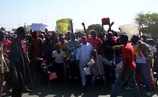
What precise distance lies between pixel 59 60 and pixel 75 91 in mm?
1402

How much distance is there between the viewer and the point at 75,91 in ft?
26.0

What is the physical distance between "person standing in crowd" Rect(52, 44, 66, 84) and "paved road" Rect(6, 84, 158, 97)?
1.60ft

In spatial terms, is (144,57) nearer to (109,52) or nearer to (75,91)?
(109,52)

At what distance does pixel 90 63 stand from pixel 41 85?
2.07m

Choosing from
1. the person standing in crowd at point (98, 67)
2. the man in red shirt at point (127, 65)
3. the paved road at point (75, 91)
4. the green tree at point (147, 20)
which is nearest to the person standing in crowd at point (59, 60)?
the paved road at point (75, 91)

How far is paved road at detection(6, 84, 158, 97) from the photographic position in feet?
24.6

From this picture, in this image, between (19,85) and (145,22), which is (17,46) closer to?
(19,85)

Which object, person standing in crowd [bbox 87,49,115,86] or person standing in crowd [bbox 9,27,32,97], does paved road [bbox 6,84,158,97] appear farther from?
person standing in crowd [bbox 9,27,32,97]

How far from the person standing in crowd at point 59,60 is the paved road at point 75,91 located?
49cm

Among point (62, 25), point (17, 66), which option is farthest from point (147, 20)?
point (17, 66)

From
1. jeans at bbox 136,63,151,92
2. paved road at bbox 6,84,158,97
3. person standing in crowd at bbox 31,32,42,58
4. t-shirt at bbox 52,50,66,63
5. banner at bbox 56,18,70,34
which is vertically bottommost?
paved road at bbox 6,84,158,97

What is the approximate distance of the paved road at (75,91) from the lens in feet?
24.6

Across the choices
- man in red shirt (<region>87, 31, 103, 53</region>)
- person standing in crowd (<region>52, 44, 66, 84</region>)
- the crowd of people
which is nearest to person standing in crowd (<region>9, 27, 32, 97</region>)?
the crowd of people

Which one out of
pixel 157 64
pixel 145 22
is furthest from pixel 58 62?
pixel 145 22
